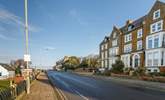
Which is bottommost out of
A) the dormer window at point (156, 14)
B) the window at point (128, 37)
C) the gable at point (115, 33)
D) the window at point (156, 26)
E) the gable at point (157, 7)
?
the window at point (128, 37)

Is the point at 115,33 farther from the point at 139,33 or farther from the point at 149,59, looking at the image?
the point at 149,59

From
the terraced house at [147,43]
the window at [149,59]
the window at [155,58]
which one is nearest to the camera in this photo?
the terraced house at [147,43]

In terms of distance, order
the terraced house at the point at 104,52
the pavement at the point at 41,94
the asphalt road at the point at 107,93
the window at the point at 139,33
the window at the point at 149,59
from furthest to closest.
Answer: the terraced house at the point at 104,52
the window at the point at 139,33
the window at the point at 149,59
the asphalt road at the point at 107,93
the pavement at the point at 41,94

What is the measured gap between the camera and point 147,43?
1805 inches

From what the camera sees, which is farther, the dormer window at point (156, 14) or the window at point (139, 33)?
the window at point (139, 33)

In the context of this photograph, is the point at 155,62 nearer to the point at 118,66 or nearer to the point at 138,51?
the point at 138,51

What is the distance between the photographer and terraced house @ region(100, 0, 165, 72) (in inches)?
1614

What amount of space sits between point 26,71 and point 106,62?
60600 millimetres

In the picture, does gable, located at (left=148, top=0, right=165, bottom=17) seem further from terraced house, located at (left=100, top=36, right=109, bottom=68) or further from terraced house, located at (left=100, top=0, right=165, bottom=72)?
terraced house, located at (left=100, top=36, right=109, bottom=68)

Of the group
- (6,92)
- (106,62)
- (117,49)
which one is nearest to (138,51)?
(117,49)

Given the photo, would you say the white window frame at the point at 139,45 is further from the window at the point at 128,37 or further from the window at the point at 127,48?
the window at the point at 128,37

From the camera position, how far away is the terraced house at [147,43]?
41.0 meters

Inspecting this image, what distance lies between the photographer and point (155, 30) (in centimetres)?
4309

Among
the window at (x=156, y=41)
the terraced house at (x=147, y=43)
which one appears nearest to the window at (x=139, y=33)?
the terraced house at (x=147, y=43)
